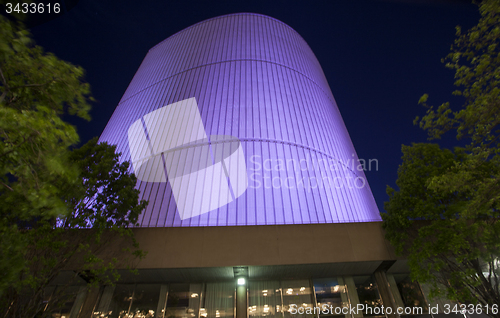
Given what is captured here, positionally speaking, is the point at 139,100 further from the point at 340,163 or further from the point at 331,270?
the point at 331,270

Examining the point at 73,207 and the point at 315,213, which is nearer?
Answer: the point at 73,207

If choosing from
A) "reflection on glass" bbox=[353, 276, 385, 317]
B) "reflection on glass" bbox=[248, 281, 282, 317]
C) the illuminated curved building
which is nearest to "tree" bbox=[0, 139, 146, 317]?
the illuminated curved building

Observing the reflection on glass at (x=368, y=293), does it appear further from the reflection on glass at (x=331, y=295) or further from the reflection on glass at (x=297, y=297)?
the reflection on glass at (x=297, y=297)

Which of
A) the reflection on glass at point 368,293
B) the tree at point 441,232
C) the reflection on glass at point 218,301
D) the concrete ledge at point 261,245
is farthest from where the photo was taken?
the reflection on glass at point 368,293

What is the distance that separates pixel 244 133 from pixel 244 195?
16.1 ft

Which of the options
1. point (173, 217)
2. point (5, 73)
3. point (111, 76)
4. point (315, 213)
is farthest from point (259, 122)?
point (111, 76)

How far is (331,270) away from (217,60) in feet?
64.5

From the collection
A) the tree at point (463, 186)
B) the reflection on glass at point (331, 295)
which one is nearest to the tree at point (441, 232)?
the tree at point (463, 186)

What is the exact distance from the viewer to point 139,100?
23.7 meters

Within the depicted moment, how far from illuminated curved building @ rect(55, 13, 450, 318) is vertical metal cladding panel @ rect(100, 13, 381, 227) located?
0.32 feet

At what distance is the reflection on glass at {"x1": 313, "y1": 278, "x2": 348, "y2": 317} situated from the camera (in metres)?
11.5

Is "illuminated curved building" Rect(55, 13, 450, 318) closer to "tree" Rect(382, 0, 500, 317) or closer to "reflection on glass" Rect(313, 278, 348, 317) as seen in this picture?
"reflection on glass" Rect(313, 278, 348, 317)

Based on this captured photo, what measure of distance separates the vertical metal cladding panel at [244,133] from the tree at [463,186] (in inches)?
208

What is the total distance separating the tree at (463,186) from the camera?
23.3 ft
